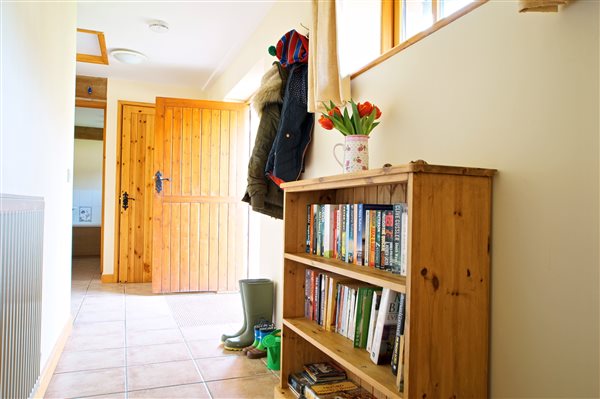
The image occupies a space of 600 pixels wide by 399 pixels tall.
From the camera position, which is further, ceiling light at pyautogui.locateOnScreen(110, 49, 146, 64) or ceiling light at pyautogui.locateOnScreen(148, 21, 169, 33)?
ceiling light at pyautogui.locateOnScreen(110, 49, 146, 64)

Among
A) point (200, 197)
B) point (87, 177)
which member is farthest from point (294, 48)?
point (87, 177)

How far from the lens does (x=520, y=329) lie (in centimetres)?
114

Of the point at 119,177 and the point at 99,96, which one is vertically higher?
the point at 99,96

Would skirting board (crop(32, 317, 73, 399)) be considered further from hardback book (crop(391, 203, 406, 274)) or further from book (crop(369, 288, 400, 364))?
hardback book (crop(391, 203, 406, 274))

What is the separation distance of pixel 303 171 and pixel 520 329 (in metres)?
1.58

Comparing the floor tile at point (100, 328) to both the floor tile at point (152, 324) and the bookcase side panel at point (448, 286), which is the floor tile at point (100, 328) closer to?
the floor tile at point (152, 324)

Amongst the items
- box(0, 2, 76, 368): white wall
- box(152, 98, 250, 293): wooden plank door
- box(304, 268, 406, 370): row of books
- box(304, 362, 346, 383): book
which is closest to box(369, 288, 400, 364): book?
box(304, 268, 406, 370): row of books

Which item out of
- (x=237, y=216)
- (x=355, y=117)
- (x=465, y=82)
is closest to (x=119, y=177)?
(x=237, y=216)

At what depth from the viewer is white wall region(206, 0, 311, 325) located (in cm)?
266

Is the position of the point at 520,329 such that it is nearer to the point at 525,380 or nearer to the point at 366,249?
the point at 525,380

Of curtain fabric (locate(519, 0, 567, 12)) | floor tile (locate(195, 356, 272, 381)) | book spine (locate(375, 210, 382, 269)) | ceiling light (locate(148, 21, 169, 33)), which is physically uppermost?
ceiling light (locate(148, 21, 169, 33))

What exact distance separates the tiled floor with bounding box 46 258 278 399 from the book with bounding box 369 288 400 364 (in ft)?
2.89

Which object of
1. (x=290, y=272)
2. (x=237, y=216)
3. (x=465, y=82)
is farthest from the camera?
(x=237, y=216)

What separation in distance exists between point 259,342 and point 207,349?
0.34 m
